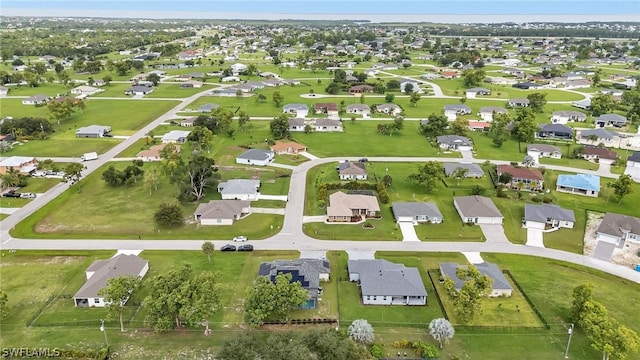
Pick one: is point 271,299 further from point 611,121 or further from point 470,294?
point 611,121

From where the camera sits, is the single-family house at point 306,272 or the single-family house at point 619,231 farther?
the single-family house at point 619,231

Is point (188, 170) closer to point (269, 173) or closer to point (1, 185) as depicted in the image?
point (269, 173)

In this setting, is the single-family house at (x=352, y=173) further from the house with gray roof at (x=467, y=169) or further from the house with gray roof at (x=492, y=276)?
the house with gray roof at (x=492, y=276)

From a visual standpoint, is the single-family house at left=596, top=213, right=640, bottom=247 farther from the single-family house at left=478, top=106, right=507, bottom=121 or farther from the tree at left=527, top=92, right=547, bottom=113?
the tree at left=527, top=92, right=547, bottom=113

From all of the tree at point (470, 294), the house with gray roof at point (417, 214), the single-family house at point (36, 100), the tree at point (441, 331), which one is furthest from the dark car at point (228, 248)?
the single-family house at point (36, 100)

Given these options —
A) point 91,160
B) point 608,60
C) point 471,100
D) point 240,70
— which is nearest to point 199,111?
point 91,160

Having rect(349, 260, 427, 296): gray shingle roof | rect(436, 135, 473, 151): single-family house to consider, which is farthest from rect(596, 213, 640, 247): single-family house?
rect(436, 135, 473, 151): single-family house
